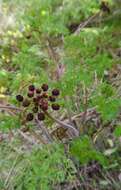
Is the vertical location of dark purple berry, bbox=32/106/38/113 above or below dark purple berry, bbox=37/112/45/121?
above

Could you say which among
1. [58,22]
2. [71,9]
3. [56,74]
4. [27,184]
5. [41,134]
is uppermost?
[71,9]

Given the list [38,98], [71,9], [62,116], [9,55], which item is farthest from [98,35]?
[38,98]

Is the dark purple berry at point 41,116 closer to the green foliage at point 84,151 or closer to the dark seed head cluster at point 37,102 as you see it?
the dark seed head cluster at point 37,102

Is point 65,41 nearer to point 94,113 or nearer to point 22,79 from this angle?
point 22,79

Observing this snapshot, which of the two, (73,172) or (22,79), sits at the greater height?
(22,79)

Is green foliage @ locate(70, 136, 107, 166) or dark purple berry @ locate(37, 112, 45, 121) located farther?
green foliage @ locate(70, 136, 107, 166)

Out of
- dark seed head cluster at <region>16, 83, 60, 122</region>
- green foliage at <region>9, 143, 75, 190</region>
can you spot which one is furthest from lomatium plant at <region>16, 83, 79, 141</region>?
green foliage at <region>9, 143, 75, 190</region>

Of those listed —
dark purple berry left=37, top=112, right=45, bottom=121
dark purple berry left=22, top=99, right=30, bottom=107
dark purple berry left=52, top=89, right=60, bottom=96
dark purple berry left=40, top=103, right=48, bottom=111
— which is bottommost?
dark purple berry left=37, top=112, right=45, bottom=121

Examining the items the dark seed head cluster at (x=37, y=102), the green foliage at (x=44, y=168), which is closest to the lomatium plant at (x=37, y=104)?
the dark seed head cluster at (x=37, y=102)

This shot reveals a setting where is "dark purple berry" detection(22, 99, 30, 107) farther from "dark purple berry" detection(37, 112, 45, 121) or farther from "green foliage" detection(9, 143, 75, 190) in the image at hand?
"green foliage" detection(9, 143, 75, 190)

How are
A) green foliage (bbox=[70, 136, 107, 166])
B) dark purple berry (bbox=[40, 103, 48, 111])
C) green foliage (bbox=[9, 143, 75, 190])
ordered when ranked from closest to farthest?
dark purple berry (bbox=[40, 103, 48, 111])
green foliage (bbox=[9, 143, 75, 190])
green foliage (bbox=[70, 136, 107, 166])

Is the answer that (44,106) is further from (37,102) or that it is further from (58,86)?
(58,86)
